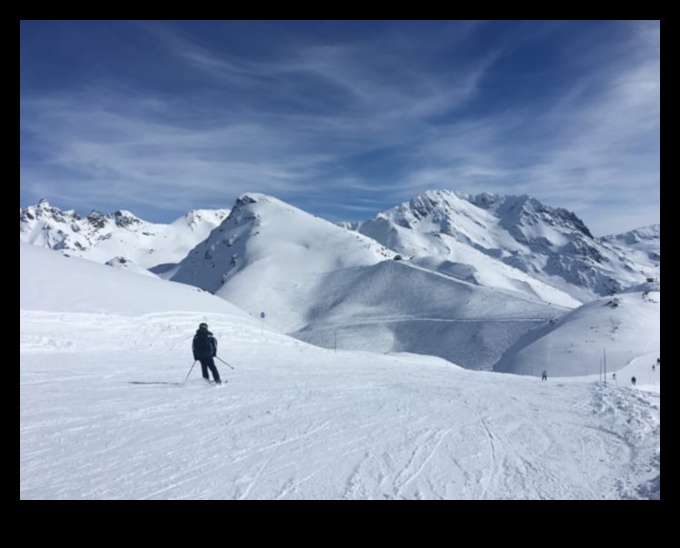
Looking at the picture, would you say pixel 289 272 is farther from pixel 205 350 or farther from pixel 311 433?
pixel 311 433

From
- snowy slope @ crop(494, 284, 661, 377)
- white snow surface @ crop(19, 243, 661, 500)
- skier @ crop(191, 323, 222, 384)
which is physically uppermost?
skier @ crop(191, 323, 222, 384)

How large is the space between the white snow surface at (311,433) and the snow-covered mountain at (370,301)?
2648 inches

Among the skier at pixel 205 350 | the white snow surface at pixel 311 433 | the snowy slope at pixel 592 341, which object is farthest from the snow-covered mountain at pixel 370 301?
the skier at pixel 205 350

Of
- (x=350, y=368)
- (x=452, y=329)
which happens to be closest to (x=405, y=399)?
(x=350, y=368)

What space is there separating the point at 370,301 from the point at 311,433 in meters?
116

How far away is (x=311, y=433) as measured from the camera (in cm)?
997

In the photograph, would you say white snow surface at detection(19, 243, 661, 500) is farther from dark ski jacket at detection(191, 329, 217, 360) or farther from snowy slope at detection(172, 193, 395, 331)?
snowy slope at detection(172, 193, 395, 331)

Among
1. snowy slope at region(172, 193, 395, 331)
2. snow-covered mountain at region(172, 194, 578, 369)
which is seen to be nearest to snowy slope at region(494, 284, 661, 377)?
snow-covered mountain at region(172, 194, 578, 369)

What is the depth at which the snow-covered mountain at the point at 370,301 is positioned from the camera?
91562 mm

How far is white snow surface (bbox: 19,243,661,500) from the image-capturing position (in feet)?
23.1

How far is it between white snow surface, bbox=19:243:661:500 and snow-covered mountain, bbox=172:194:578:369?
6725 centimetres

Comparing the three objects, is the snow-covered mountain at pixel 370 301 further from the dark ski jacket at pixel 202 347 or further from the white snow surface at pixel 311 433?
the dark ski jacket at pixel 202 347
